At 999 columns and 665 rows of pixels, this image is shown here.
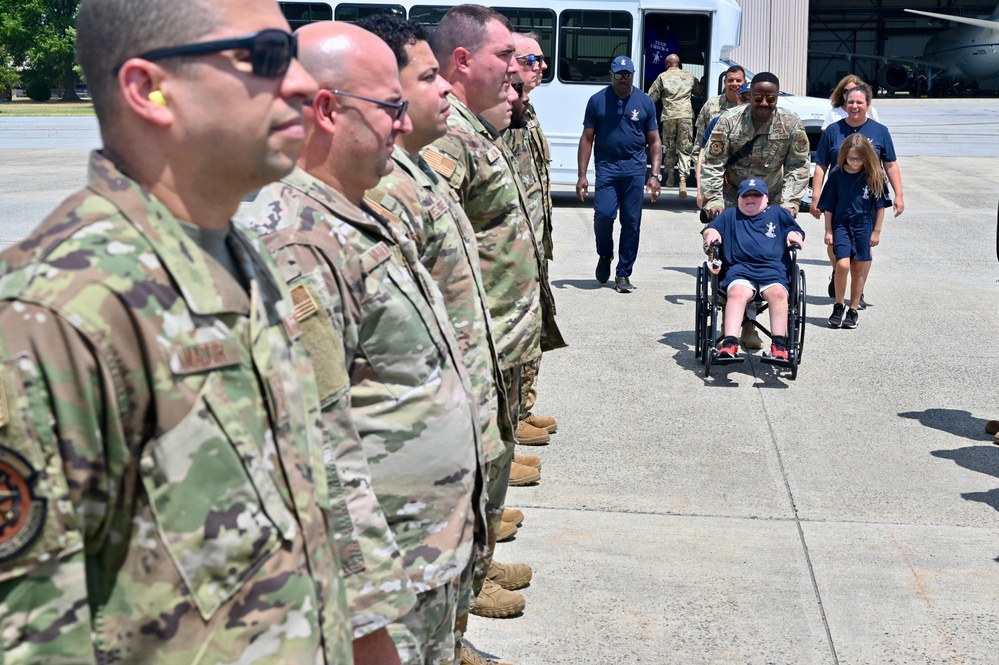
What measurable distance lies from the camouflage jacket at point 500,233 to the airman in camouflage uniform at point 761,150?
437cm

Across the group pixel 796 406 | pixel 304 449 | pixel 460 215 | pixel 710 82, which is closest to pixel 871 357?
pixel 796 406

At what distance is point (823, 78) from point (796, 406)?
4821 centimetres

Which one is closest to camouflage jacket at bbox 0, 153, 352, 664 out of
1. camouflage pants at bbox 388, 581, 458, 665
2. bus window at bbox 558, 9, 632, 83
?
camouflage pants at bbox 388, 581, 458, 665

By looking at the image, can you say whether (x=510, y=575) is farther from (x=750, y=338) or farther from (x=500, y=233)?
(x=750, y=338)

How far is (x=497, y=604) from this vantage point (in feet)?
14.4

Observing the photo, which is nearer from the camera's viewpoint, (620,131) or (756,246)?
(756,246)

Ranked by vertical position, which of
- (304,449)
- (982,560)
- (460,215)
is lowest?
(982,560)

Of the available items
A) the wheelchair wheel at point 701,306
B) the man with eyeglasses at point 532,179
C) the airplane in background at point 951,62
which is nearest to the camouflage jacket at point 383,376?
the man with eyeglasses at point 532,179

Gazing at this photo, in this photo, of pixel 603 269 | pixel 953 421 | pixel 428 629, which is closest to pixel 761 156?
pixel 953 421

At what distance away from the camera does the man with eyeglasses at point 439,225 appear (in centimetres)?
303

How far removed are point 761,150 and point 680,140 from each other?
7.43m

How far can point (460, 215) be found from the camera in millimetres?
3254

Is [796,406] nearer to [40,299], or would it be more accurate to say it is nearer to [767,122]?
[767,122]

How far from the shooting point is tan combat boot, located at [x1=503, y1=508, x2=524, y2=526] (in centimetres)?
523
